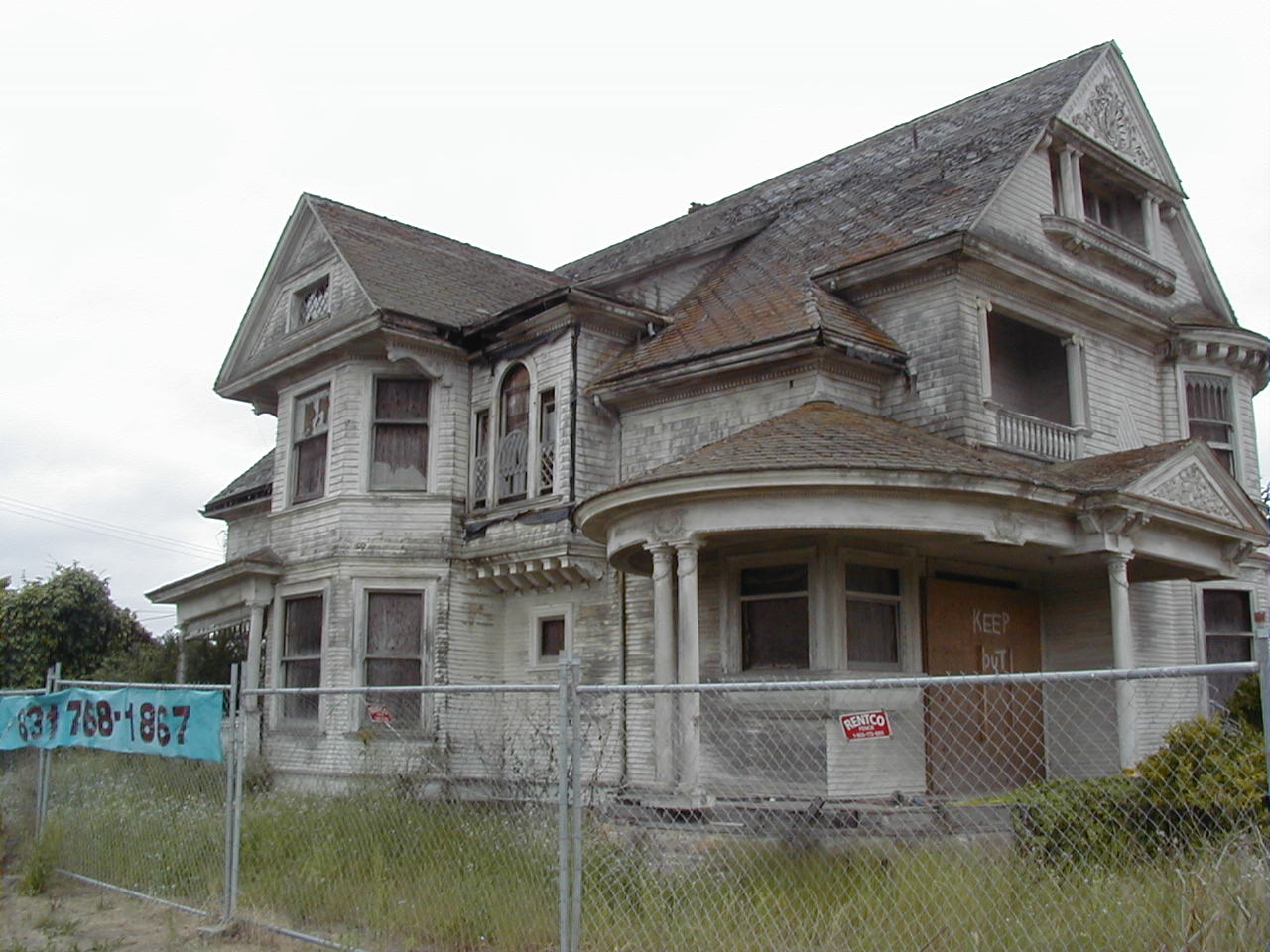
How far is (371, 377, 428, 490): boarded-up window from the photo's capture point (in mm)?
17703

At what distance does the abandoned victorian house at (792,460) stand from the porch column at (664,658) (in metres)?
0.04

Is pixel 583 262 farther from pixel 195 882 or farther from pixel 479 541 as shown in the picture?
pixel 195 882

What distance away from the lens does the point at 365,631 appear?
17094 millimetres

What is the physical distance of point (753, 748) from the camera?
13258mm

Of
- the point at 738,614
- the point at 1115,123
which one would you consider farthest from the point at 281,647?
the point at 1115,123

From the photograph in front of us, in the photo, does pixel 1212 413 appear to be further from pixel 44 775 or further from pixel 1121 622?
pixel 44 775

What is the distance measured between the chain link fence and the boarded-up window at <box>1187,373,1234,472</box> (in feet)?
15.6

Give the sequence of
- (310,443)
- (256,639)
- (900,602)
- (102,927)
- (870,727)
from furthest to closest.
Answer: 1. (310,443)
2. (256,639)
3. (900,602)
4. (102,927)
5. (870,727)

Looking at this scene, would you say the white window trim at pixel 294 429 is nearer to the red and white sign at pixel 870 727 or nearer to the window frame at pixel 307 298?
the window frame at pixel 307 298

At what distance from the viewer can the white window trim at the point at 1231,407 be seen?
17.5 m

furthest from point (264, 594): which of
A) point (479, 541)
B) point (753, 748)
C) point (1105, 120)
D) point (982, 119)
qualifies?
point (1105, 120)

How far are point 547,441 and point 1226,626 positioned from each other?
1004 centimetres

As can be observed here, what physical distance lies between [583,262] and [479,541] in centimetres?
897

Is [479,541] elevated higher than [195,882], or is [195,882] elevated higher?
[479,541]
